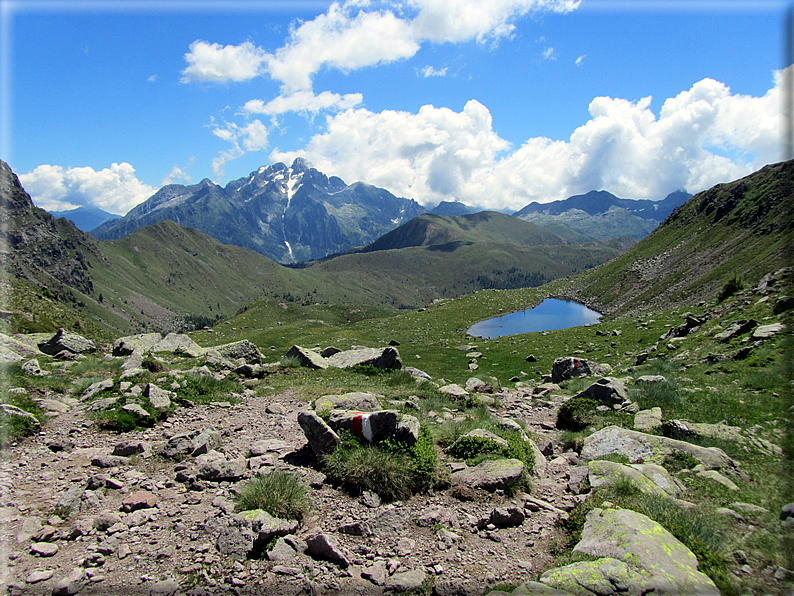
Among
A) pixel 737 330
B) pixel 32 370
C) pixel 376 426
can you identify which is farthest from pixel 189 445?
pixel 737 330

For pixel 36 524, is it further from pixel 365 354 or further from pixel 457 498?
pixel 365 354

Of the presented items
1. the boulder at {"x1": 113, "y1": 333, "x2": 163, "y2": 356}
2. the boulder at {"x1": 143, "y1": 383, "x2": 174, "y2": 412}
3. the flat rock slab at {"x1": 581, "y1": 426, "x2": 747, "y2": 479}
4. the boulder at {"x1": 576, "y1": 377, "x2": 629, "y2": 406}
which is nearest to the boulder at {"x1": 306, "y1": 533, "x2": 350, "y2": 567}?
the flat rock slab at {"x1": 581, "y1": 426, "x2": 747, "y2": 479}

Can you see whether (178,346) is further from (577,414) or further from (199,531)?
(577,414)

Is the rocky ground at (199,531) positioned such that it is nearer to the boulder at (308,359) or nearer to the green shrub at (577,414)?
the green shrub at (577,414)

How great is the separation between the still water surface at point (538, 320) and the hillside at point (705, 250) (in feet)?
25.0

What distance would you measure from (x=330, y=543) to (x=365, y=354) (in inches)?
809

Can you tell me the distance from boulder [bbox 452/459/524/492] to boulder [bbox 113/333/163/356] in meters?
23.5

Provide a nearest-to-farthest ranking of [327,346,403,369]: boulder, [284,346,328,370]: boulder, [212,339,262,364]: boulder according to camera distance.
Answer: [284,346,328,370]: boulder
[327,346,403,369]: boulder
[212,339,262,364]: boulder

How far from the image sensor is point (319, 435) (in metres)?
10.6

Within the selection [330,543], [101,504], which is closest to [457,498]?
[330,543]

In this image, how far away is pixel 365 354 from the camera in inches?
1089

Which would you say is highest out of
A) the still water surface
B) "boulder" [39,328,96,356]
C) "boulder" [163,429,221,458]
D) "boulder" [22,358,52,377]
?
"boulder" [39,328,96,356]

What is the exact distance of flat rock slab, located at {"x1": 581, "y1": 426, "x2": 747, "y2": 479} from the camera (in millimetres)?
9972

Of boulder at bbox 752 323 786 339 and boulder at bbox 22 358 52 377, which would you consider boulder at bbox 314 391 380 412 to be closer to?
boulder at bbox 22 358 52 377
